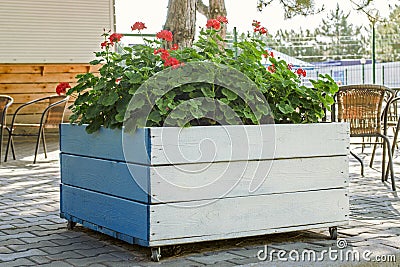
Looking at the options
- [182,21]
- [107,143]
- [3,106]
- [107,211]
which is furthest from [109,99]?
[3,106]

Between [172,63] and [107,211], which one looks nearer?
[172,63]

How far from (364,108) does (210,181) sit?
2.66m

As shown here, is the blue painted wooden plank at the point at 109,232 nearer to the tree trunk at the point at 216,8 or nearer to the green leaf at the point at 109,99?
the green leaf at the point at 109,99

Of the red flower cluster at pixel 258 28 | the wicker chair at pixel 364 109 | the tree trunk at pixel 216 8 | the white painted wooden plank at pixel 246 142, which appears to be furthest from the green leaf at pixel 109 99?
the tree trunk at pixel 216 8

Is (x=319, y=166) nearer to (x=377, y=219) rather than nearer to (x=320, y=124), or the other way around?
(x=320, y=124)

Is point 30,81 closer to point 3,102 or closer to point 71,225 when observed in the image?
point 3,102

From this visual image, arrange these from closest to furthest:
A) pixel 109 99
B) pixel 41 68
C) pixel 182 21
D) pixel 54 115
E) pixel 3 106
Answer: pixel 109 99
pixel 182 21
pixel 54 115
pixel 3 106
pixel 41 68

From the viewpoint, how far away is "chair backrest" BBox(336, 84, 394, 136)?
18.8ft

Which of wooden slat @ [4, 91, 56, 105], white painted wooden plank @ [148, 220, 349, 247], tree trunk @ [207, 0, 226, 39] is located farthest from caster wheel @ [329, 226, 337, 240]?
wooden slat @ [4, 91, 56, 105]

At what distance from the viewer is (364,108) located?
574cm

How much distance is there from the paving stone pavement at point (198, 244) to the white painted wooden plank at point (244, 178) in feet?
0.94

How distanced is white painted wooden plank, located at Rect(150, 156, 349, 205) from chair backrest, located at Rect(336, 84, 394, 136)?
2031mm

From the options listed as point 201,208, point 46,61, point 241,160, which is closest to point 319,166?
point 241,160

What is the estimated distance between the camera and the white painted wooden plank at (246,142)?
3.33 m
